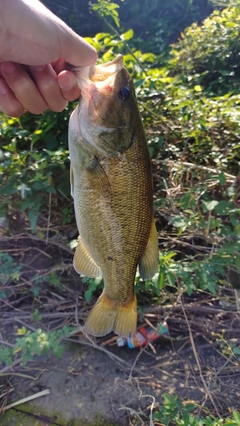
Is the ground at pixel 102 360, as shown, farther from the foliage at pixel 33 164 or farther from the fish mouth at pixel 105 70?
the fish mouth at pixel 105 70

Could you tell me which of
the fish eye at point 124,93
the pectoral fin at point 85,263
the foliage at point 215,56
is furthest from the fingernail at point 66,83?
the foliage at point 215,56

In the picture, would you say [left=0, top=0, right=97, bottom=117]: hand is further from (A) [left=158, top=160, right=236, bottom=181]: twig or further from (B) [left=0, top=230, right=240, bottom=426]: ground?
(B) [left=0, top=230, right=240, bottom=426]: ground

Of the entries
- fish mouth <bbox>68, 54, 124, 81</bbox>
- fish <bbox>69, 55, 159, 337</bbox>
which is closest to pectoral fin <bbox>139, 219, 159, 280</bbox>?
fish <bbox>69, 55, 159, 337</bbox>

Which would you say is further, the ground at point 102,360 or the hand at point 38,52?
the ground at point 102,360

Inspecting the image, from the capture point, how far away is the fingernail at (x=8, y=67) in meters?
1.56

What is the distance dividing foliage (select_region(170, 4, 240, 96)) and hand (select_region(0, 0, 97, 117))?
2.66m

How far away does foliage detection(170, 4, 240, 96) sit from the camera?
4.00 meters

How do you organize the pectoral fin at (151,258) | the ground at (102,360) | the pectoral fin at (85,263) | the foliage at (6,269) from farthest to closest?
the foliage at (6,269)
the ground at (102,360)
the pectoral fin at (85,263)
the pectoral fin at (151,258)

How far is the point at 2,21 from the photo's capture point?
4.47 ft

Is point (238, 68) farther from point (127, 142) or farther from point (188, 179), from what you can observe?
point (127, 142)

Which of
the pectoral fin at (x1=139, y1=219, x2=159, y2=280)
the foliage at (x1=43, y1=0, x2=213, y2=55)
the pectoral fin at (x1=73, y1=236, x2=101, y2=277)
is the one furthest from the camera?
the foliage at (x1=43, y1=0, x2=213, y2=55)

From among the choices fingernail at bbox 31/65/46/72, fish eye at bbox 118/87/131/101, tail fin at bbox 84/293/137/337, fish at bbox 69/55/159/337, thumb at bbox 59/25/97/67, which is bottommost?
tail fin at bbox 84/293/137/337

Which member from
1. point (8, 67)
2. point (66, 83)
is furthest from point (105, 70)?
point (8, 67)

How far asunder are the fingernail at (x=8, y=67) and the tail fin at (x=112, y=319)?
44.3 inches
